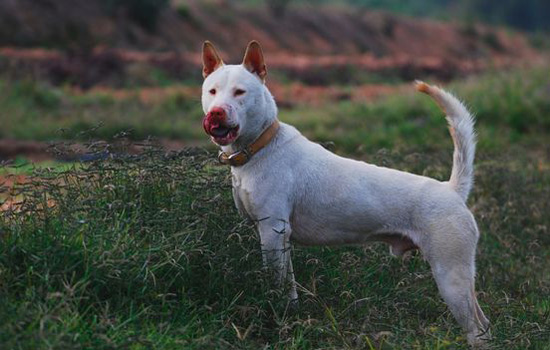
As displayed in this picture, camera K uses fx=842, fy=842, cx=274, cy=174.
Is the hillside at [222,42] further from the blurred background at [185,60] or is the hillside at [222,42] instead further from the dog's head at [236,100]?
the dog's head at [236,100]

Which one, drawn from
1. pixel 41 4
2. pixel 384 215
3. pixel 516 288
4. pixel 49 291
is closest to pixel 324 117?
pixel 516 288

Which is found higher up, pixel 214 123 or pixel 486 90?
pixel 214 123

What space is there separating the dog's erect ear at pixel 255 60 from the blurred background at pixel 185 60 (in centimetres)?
95

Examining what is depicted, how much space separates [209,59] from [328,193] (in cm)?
118

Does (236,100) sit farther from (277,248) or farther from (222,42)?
(222,42)

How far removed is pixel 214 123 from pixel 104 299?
1.20 m

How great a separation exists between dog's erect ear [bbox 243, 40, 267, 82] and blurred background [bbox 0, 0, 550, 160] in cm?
Answer: 95

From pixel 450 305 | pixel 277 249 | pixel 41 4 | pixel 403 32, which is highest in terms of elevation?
pixel 277 249

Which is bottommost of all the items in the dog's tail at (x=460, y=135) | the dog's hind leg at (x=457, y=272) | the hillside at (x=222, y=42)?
the hillside at (x=222, y=42)

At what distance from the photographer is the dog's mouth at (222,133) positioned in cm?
502

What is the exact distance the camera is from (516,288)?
669cm

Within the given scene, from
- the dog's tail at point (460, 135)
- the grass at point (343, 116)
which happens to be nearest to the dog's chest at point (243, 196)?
the dog's tail at point (460, 135)

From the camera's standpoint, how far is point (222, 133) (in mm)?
5062

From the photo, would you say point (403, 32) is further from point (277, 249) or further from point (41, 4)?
point (277, 249)
